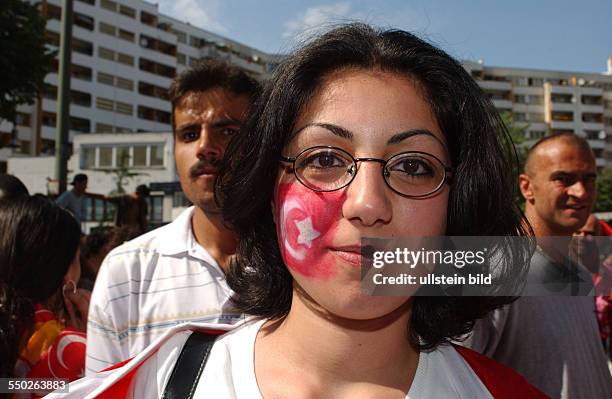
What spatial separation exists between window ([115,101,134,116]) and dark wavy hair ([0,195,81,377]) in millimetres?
62512

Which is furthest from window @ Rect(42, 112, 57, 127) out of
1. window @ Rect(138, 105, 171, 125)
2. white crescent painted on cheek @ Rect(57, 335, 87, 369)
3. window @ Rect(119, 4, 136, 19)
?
white crescent painted on cheek @ Rect(57, 335, 87, 369)

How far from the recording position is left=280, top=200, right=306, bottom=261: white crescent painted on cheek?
5.69ft

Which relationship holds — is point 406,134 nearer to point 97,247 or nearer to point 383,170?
point 383,170

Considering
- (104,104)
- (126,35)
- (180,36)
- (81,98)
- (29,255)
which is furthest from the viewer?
(180,36)

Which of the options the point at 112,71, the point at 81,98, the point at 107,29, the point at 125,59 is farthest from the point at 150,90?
the point at 81,98

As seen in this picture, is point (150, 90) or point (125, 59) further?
point (150, 90)

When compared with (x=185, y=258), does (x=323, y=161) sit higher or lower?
higher

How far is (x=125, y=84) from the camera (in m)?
63.7

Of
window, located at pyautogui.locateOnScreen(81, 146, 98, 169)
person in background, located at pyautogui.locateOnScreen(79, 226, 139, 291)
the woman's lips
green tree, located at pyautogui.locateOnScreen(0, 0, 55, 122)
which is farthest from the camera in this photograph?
window, located at pyautogui.locateOnScreen(81, 146, 98, 169)

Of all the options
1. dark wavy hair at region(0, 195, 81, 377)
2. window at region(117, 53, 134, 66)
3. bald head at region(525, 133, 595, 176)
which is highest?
window at region(117, 53, 134, 66)

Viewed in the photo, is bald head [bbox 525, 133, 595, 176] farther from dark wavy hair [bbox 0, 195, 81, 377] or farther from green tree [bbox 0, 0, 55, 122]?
green tree [bbox 0, 0, 55, 122]

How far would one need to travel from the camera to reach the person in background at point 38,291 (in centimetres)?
259

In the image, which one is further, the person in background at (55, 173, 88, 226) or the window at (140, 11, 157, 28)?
the window at (140, 11, 157, 28)

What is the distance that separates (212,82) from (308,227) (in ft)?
5.93
